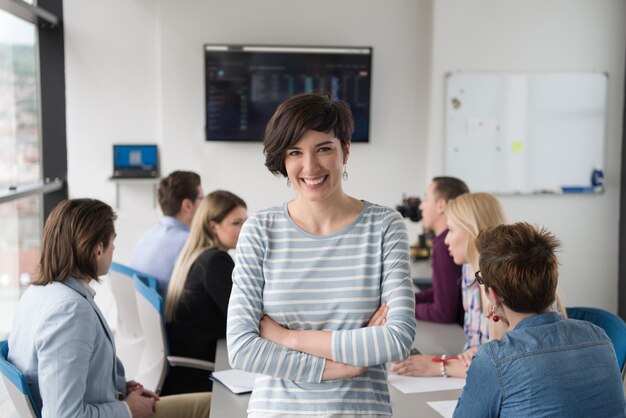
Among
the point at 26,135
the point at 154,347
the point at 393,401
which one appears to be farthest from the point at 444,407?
the point at 26,135

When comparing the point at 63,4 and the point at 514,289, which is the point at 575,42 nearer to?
the point at 63,4

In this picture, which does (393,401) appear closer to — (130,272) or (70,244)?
(70,244)

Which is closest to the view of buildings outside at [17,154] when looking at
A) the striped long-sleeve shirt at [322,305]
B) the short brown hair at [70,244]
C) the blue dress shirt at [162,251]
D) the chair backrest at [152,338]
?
the blue dress shirt at [162,251]

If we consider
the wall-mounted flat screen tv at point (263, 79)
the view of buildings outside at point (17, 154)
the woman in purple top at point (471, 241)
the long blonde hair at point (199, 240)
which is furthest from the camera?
the wall-mounted flat screen tv at point (263, 79)

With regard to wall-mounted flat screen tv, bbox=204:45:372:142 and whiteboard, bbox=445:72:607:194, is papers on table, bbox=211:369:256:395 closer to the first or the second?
wall-mounted flat screen tv, bbox=204:45:372:142

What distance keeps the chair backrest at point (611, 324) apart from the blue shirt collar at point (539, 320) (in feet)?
2.43

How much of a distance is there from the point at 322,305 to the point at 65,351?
80 cm

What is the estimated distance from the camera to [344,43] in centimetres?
560

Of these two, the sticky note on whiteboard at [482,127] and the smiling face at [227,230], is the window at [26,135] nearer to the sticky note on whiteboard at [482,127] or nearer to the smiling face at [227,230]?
the smiling face at [227,230]

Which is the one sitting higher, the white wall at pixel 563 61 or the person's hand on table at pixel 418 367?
the white wall at pixel 563 61

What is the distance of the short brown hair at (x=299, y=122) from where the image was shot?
1.69 m

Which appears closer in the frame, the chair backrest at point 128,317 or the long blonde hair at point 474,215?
the long blonde hair at point 474,215

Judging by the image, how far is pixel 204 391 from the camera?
10.0ft

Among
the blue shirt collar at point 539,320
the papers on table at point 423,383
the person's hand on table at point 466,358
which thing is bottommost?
the papers on table at point 423,383
